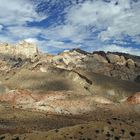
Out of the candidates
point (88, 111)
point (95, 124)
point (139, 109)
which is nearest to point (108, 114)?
point (88, 111)

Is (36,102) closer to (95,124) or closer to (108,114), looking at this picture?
(108,114)

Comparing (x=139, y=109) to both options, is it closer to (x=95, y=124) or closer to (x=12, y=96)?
(x=12, y=96)

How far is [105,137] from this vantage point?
4612cm

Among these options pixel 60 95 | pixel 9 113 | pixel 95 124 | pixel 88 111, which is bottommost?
pixel 60 95

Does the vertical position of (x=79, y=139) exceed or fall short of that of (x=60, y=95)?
it exceeds it

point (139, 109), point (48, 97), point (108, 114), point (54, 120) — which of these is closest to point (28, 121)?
point (54, 120)

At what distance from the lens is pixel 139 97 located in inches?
6978

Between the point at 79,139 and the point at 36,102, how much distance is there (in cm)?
11941

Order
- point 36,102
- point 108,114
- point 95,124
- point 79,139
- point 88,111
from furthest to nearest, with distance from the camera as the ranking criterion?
1. point 36,102
2. point 88,111
3. point 108,114
4. point 95,124
5. point 79,139

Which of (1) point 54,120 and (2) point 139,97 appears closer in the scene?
(1) point 54,120

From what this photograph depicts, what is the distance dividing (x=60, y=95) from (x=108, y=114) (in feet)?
152

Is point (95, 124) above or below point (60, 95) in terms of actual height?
above

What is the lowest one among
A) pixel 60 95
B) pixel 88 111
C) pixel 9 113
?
pixel 60 95

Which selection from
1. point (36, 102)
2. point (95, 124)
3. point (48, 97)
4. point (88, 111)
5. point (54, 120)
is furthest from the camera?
point (48, 97)
